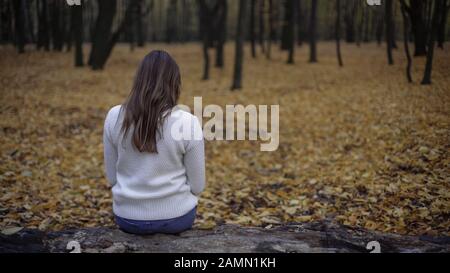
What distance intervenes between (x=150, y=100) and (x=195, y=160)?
1.88 feet

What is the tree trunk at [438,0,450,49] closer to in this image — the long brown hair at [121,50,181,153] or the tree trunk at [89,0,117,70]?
the long brown hair at [121,50,181,153]

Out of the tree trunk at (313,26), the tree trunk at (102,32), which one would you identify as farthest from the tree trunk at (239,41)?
the tree trunk at (313,26)

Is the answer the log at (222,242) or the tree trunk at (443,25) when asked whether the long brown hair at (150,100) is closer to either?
the log at (222,242)

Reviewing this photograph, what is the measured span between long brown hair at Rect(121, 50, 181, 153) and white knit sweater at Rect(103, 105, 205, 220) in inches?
2.6

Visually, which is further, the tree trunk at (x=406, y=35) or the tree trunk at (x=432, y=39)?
the tree trunk at (x=406, y=35)

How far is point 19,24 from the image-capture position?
6895 millimetres

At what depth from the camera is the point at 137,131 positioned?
2.78m

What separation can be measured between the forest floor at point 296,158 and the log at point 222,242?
0.82 metres

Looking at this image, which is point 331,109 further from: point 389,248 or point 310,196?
point 389,248

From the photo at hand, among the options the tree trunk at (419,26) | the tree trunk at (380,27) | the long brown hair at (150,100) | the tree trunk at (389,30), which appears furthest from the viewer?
the tree trunk at (380,27)

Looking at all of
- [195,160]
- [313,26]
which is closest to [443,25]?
[195,160]

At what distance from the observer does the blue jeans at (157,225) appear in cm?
308

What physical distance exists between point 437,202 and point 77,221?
4248 millimetres
